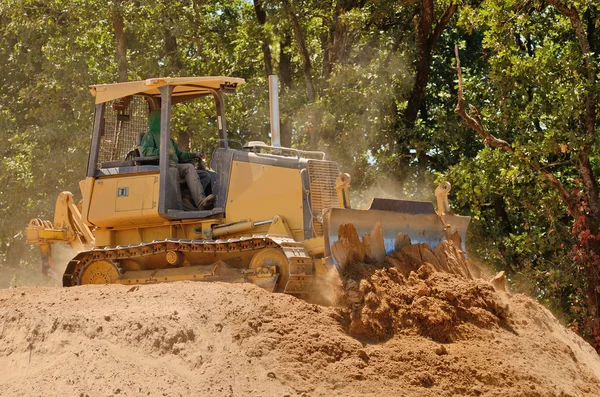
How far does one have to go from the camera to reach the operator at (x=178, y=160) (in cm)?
1262

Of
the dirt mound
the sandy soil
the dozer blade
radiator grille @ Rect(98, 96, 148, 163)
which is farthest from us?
radiator grille @ Rect(98, 96, 148, 163)

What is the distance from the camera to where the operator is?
1262 centimetres

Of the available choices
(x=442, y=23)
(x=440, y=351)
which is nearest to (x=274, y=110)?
(x=440, y=351)

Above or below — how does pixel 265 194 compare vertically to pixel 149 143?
below

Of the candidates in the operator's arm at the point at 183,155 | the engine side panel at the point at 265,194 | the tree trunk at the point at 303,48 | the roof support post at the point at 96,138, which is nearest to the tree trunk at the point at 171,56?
the tree trunk at the point at 303,48

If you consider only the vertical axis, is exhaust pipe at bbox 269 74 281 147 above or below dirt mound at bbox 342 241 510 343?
above

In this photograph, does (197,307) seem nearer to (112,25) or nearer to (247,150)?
(247,150)

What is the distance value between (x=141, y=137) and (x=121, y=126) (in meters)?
0.66

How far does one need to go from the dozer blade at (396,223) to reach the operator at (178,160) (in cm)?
225

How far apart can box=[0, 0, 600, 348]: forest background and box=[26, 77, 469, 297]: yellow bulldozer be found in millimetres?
4280

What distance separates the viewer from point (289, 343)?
9.21 meters

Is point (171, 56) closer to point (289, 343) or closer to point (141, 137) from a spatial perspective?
point (141, 137)

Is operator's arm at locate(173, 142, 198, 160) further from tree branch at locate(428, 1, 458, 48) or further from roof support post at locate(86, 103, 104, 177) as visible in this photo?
tree branch at locate(428, 1, 458, 48)

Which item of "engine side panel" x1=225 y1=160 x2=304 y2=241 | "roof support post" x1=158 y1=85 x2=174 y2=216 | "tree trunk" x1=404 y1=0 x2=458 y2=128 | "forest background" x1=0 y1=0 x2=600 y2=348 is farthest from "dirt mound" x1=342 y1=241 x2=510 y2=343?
"tree trunk" x1=404 y1=0 x2=458 y2=128
